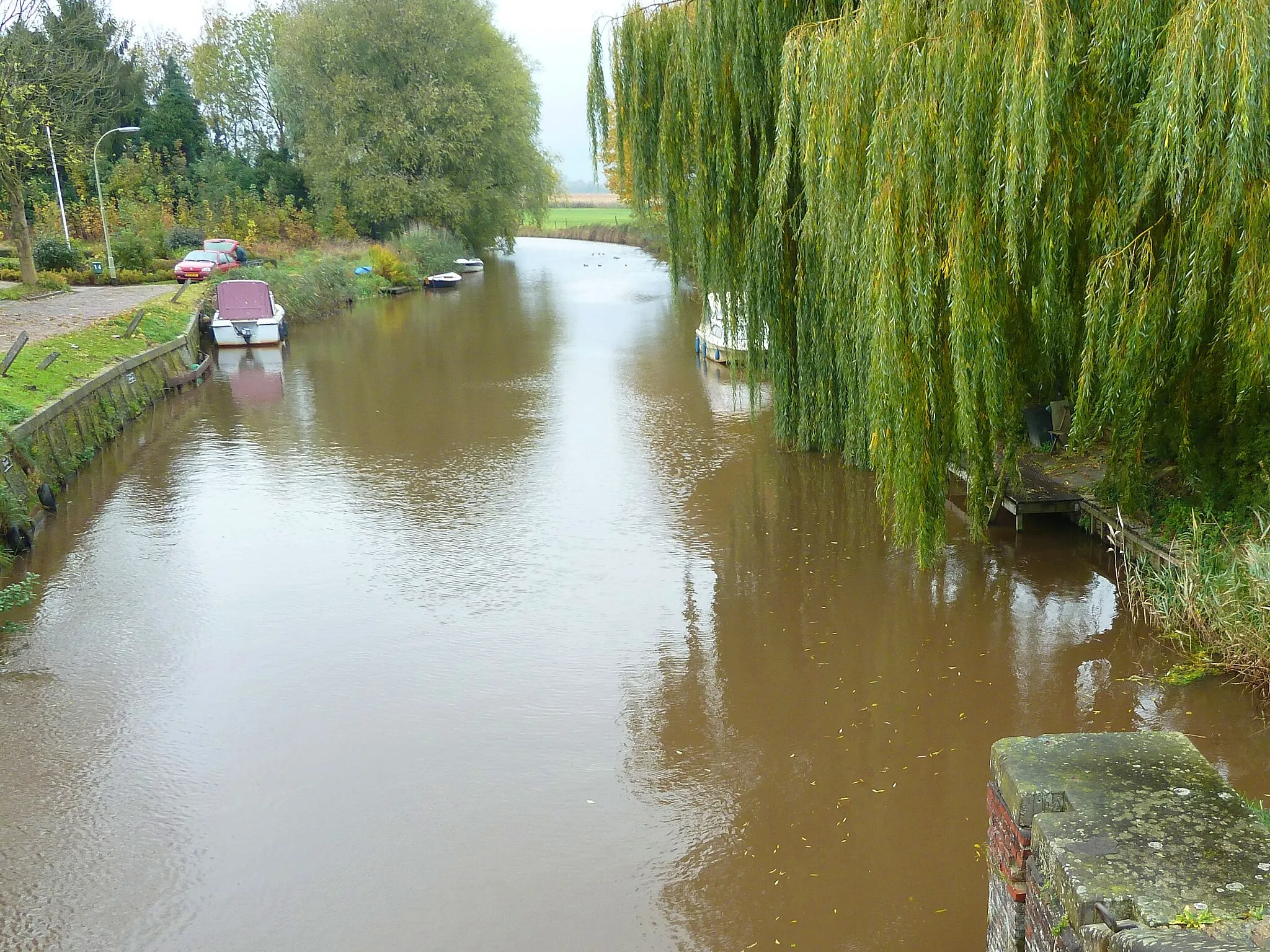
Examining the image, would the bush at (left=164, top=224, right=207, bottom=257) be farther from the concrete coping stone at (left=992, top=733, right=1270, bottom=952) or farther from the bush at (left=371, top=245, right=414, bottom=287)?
the concrete coping stone at (left=992, top=733, right=1270, bottom=952)

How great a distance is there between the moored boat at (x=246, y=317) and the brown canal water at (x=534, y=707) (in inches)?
437

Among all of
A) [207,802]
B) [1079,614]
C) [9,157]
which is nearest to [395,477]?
[207,802]

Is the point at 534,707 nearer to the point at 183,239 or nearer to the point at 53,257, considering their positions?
the point at 53,257

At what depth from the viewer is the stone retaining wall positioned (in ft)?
36.1

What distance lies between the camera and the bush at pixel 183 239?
34031mm

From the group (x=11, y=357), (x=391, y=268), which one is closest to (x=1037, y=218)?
(x=11, y=357)

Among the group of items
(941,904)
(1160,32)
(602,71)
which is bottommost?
(941,904)

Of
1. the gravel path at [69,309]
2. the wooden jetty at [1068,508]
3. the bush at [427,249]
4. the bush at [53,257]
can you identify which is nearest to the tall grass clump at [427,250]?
the bush at [427,249]

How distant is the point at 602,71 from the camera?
11828mm

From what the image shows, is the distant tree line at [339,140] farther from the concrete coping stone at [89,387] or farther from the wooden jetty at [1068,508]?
the wooden jetty at [1068,508]

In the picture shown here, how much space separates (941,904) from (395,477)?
946 centimetres

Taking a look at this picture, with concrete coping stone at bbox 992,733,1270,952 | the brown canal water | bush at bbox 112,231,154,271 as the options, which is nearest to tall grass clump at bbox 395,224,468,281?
bush at bbox 112,231,154,271

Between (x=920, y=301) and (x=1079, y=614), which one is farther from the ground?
(x=920, y=301)

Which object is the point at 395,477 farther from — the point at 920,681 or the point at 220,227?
the point at 220,227
